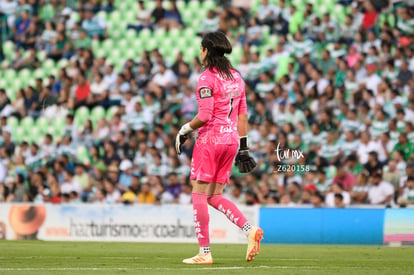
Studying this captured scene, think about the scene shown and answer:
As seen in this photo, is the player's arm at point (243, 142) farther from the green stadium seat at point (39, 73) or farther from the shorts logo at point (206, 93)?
the green stadium seat at point (39, 73)

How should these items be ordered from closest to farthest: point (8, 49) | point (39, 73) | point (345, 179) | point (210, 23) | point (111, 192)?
point (345, 179), point (111, 192), point (210, 23), point (39, 73), point (8, 49)

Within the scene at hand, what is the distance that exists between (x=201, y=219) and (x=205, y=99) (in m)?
1.28

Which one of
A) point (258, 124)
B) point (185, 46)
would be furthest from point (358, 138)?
point (185, 46)

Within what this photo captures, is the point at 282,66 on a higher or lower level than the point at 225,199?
higher

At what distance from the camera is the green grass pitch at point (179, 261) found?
9359 mm

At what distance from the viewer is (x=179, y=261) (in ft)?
35.4

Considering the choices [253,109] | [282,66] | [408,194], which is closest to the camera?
[408,194]

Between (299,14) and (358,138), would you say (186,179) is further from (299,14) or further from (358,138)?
(299,14)

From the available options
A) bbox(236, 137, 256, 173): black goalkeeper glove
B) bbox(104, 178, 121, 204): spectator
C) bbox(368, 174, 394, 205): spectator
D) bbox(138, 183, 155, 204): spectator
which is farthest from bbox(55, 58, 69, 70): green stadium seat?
bbox(236, 137, 256, 173): black goalkeeper glove

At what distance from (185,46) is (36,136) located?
4394 millimetres

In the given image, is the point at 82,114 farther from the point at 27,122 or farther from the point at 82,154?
the point at 27,122

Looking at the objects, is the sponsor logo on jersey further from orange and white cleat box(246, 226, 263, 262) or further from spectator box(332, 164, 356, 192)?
spectator box(332, 164, 356, 192)

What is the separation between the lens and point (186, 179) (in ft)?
64.9

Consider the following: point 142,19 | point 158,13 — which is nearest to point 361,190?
point 158,13
